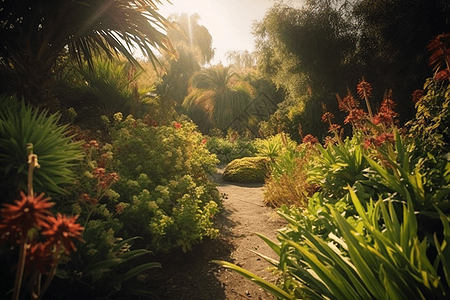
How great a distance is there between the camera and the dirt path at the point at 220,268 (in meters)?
2.46

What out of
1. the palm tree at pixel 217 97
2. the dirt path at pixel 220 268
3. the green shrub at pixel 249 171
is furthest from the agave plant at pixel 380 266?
the palm tree at pixel 217 97

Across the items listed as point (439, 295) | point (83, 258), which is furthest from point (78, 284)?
point (439, 295)

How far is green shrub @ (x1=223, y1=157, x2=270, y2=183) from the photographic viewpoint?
7.90 m

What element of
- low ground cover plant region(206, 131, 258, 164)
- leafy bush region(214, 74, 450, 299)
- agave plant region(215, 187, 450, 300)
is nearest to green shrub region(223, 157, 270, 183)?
low ground cover plant region(206, 131, 258, 164)

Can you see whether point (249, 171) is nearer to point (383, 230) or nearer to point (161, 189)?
point (161, 189)

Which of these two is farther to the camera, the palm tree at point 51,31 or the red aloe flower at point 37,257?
the palm tree at point 51,31

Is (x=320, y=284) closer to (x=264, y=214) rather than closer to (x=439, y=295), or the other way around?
(x=439, y=295)

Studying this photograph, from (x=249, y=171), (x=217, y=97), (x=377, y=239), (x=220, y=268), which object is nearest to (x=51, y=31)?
(x=220, y=268)

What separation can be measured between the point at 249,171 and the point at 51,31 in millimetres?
5481

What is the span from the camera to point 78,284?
1.90 metres

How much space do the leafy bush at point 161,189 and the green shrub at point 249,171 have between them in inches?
124

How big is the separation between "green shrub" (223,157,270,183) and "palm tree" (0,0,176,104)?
4222 millimetres

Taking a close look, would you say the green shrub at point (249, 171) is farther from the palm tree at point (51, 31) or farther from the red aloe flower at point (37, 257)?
the red aloe flower at point (37, 257)

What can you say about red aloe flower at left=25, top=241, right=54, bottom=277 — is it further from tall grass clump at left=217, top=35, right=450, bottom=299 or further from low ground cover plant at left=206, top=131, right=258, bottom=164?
low ground cover plant at left=206, top=131, right=258, bottom=164
